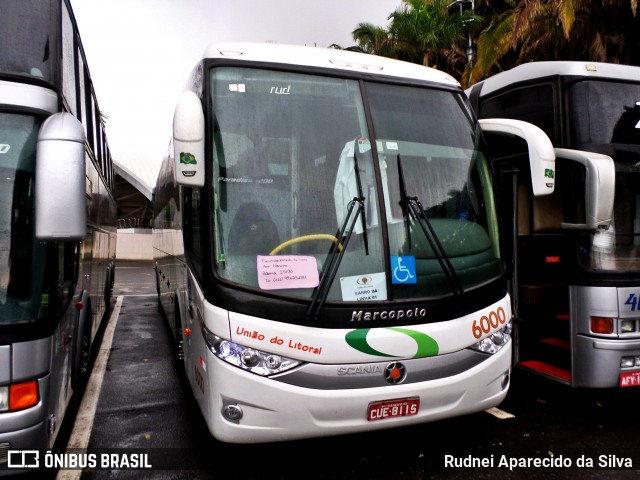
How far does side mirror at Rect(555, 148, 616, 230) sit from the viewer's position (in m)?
4.34

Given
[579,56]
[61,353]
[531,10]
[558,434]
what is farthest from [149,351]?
[579,56]

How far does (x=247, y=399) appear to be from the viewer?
132 inches

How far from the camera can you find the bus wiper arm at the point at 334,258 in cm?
342

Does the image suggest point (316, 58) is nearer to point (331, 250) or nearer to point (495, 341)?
point (331, 250)

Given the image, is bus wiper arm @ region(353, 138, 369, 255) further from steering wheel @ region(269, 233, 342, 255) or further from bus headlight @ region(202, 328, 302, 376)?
bus headlight @ region(202, 328, 302, 376)

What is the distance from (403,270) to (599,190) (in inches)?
78.5

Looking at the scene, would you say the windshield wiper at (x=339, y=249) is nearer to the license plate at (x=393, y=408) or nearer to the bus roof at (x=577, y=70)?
the license plate at (x=393, y=408)

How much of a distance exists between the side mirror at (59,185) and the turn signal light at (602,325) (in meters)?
4.42

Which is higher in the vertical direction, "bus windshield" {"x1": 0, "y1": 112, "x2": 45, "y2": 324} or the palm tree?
the palm tree

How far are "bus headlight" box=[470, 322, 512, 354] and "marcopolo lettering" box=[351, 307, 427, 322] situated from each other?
567 millimetres

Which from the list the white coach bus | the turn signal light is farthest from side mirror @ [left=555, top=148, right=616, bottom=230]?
the turn signal light

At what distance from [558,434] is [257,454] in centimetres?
267

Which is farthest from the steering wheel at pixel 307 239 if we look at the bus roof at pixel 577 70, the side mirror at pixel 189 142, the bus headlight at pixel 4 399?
the bus roof at pixel 577 70

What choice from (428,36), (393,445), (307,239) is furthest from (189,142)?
(428,36)
